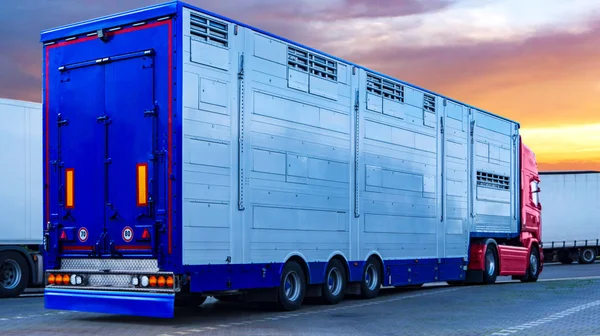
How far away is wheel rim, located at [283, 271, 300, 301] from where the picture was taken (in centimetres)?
1549

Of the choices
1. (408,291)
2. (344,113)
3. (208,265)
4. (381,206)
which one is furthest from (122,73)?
(408,291)

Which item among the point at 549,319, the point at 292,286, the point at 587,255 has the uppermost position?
the point at 292,286

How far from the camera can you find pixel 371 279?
60.9 feet

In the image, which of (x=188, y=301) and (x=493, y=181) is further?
(x=493, y=181)

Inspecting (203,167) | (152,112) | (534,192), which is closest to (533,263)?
(534,192)

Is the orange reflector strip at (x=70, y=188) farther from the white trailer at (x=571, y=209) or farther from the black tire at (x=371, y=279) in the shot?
the white trailer at (x=571, y=209)

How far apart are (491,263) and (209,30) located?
1344 cm

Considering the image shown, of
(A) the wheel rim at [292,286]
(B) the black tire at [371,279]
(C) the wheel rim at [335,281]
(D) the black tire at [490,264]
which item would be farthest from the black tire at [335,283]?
(D) the black tire at [490,264]

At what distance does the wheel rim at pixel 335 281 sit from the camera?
17016 mm

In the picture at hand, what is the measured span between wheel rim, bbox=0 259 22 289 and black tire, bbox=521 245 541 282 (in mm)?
14265

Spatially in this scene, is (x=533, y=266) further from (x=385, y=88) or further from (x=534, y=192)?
(x=385, y=88)

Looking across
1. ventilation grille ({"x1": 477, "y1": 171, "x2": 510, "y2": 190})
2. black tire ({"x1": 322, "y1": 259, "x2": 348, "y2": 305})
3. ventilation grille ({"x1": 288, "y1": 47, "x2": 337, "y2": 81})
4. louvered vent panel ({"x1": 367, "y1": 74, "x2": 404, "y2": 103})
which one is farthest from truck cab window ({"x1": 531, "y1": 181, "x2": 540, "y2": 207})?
ventilation grille ({"x1": 288, "y1": 47, "x2": 337, "y2": 81})

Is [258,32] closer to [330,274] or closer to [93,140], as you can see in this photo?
[93,140]

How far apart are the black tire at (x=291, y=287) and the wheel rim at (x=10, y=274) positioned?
7.54 m
